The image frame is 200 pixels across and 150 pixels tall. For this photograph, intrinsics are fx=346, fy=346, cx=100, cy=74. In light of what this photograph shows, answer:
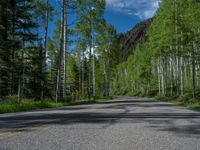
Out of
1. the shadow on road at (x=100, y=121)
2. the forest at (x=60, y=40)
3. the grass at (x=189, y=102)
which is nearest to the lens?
the shadow on road at (x=100, y=121)

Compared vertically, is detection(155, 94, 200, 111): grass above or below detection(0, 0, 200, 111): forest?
below

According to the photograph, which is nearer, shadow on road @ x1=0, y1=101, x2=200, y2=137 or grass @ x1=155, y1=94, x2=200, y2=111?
shadow on road @ x1=0, y1=101, x2=200, y2=137

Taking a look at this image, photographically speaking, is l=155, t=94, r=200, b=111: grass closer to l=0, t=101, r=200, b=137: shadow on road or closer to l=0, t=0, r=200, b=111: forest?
l=0, t=0, r=200, b=111: forest

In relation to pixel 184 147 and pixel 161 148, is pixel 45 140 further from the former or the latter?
pixel 184 147

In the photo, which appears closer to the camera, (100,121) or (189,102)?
(100,121)

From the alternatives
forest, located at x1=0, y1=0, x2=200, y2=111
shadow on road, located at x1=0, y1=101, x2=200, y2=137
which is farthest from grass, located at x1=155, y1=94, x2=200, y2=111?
shadow on road, located at x1=0, y1=101, x2=200, y2=137

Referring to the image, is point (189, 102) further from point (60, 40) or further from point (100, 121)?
point (100, 121)

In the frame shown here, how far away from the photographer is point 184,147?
6.32 metres

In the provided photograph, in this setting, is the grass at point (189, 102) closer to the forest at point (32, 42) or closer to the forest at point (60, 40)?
the forest at point (60, 40)

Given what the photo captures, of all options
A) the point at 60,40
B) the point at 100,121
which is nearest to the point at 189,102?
the point at 60,40

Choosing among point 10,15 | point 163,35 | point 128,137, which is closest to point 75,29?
point 163,35

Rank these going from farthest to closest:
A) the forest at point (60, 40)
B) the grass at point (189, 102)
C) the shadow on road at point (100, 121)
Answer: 1. the forest at point (60, 40)
2. the grass at point (189, 102)
3. the shadow on road at point (100, 121)

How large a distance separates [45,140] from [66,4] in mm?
23456

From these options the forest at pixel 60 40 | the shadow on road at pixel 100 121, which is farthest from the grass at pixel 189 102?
the shadow on road at pixel 100 121
